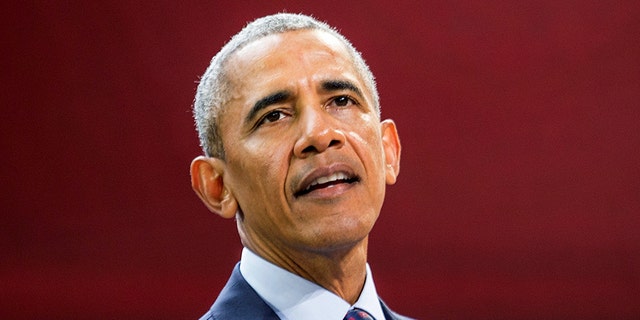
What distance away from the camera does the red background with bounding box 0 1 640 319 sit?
2.05m

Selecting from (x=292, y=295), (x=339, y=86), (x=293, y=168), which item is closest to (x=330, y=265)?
(x=292, y=295)

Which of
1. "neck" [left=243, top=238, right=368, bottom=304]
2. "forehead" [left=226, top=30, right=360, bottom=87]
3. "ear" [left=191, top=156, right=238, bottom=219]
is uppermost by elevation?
"forehead" [left=226, top=30, right=360, bottom=87]

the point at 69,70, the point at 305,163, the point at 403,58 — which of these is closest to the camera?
the point at 305,163

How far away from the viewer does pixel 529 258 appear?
2238 mm

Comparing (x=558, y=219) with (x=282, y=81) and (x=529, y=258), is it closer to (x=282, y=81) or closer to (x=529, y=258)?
(x=529, y=258)

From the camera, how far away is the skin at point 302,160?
1.28 metres

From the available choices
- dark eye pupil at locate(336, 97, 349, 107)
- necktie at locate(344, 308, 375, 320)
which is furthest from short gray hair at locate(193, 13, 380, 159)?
necktie at locate(344, 308, 375, 320)

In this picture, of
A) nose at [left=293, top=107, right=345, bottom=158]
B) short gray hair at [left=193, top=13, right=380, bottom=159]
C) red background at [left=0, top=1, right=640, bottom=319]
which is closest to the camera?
nose at [left=293, top=107, right=345, bottom=158]

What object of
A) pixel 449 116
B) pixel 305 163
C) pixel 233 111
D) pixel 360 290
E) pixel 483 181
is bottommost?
pixel 360 290

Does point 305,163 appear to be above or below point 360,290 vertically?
above

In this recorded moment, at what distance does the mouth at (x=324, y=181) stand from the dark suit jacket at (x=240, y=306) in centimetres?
19

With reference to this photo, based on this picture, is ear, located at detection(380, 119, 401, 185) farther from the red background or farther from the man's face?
the red background

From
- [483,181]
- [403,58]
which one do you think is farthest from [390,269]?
[403,58]

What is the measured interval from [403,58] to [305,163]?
100 centimetres
